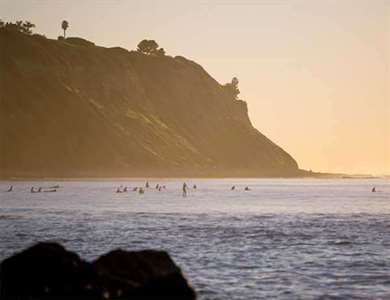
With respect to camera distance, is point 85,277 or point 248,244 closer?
point 85,277

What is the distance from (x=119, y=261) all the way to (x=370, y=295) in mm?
9588

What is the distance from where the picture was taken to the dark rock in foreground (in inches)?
893

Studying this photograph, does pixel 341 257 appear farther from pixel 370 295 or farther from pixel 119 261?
pixel 119 261

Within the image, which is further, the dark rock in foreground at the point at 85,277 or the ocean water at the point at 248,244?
the ocean water at the point at 248,244

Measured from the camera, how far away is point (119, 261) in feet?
76.1

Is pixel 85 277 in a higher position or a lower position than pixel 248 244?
higher

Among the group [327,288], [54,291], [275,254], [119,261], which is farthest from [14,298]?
[275,254]

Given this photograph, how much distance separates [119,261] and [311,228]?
39411 mm

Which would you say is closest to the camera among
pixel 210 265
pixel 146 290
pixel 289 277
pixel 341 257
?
pixel 146 290

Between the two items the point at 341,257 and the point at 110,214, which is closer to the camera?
the point at 341,257

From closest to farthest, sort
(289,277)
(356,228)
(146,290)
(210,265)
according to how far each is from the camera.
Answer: (146,290) < (289,277) < (210,265) < (356,228)

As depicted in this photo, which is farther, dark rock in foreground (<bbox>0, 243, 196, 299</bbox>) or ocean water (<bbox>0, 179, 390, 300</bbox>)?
ocean water (<bbox>0, 179, 390, 300</bbox>)

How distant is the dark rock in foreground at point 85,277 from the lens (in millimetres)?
22672

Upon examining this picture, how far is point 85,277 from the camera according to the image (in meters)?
22.9
